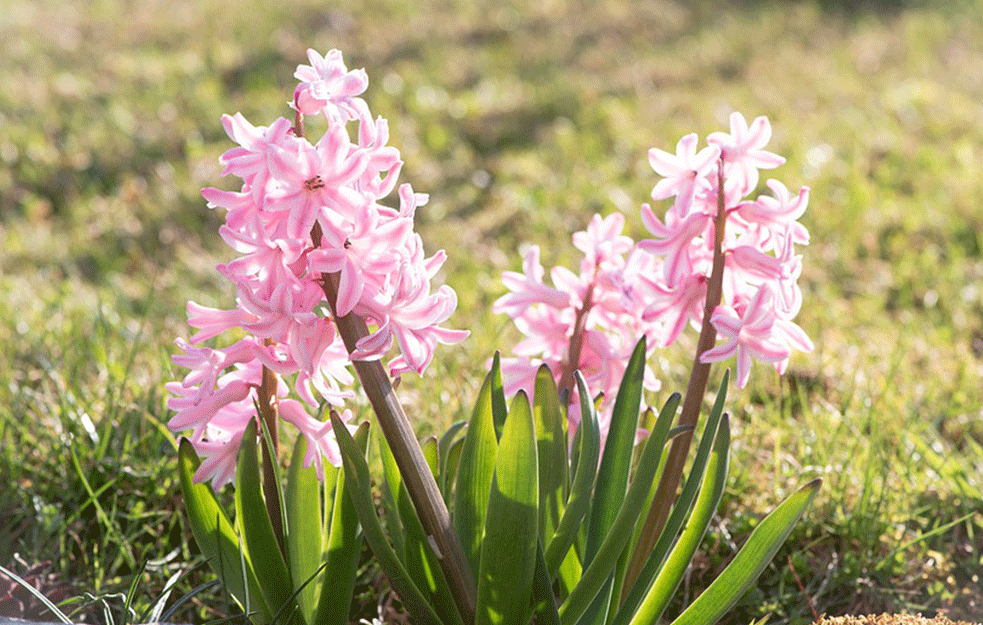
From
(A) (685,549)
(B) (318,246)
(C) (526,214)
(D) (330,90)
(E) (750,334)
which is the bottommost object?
(C) (526,214)

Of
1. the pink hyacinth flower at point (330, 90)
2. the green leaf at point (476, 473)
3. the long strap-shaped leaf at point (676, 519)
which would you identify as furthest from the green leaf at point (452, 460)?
the pink hyacinth flower at point (330, 90)

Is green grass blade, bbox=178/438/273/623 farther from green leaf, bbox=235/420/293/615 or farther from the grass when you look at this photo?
the grass

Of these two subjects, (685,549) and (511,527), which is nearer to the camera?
(511,527)

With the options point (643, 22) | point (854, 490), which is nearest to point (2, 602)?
point (854, 490)

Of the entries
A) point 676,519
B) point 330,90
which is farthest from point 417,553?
point 330,90

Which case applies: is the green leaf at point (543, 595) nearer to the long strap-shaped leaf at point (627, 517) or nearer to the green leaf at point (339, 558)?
the long strap-shaped leaf at point (627, 517)

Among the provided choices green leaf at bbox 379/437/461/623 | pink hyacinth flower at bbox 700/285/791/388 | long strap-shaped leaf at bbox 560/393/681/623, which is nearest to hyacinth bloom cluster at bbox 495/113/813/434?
pink hyacinth flower at bbox 700/285/791/388

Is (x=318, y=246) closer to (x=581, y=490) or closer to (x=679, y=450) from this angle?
(x=581, y=490)
